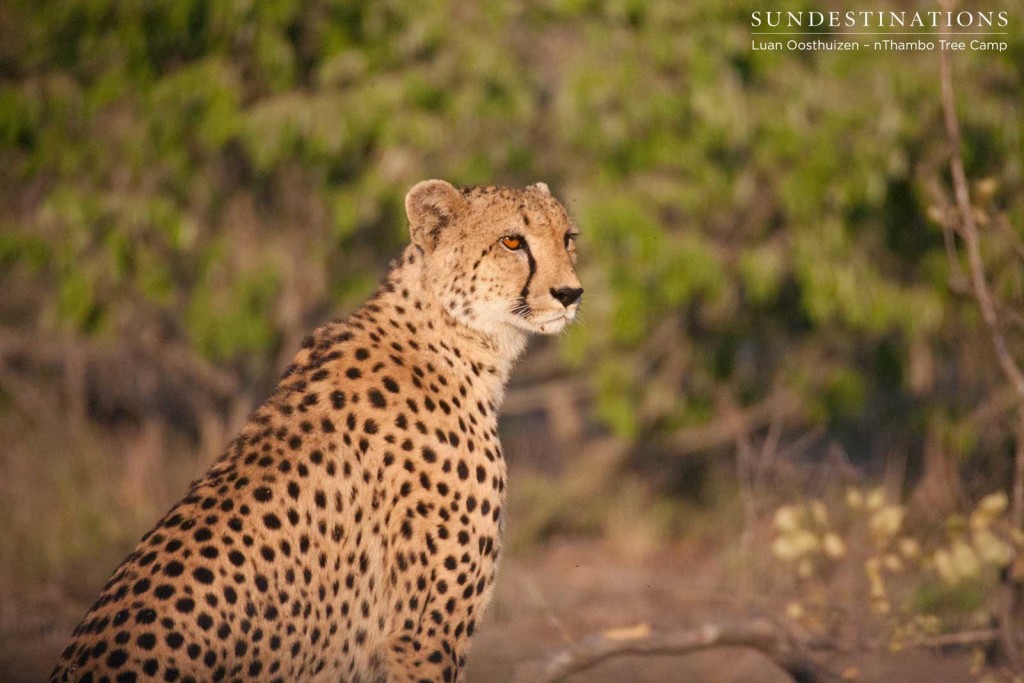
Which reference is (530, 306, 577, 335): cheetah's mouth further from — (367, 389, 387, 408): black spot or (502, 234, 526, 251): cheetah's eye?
(367, 389, 387, 408): black spot

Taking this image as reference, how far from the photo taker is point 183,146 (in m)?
6.68

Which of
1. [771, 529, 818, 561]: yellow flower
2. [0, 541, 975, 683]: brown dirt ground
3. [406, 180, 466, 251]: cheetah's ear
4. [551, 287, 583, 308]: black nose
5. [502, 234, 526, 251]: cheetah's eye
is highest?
[406, 180, 466, 251]: cheetah's ear

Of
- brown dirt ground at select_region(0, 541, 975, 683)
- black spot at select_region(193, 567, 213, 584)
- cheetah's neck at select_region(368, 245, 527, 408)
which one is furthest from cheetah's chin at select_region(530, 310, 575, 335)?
black spot at select_region(193, 567, 213, 584)

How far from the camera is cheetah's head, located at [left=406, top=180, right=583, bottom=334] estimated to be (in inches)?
145

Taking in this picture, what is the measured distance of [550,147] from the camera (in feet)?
24.1

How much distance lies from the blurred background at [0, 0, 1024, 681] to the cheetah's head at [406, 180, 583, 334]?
203 cm

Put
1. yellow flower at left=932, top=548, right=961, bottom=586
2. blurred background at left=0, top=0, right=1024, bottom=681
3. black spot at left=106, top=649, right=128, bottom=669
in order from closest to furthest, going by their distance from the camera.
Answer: black spot at left=106, top=649, right=128, bottom=669 < yellow flower at left=932, top=548, right=961, bottom=586 < blurred background at left=0, top=0, right=1024, bottom=681

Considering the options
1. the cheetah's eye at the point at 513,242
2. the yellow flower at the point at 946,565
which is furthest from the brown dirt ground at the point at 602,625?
the cheetah's eye at the point at 513,242

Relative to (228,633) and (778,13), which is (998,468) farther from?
(228,633)

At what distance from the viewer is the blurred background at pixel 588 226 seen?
20.3ft

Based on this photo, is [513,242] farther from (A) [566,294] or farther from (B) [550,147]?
(B) [550,147]

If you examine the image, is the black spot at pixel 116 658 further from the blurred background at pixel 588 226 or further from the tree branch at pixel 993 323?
the tree branch at pixel 993 323

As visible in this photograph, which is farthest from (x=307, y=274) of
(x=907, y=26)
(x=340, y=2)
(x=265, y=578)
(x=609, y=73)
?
→ (x=265, y=578)

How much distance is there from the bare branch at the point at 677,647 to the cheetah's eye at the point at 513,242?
1130mm
